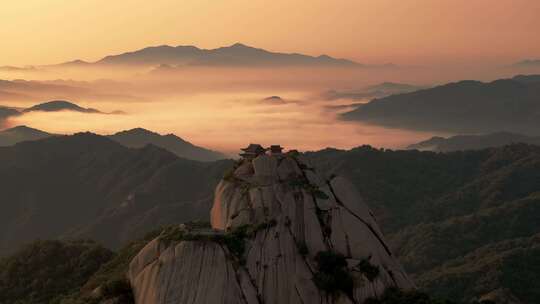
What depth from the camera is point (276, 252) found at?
49.7m

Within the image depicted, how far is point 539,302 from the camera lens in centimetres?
11456

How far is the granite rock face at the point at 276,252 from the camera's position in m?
47.1

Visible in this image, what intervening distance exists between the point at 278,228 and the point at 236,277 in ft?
17.5

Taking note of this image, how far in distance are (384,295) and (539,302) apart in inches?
2958

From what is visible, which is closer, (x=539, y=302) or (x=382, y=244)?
(x=382, y=244)

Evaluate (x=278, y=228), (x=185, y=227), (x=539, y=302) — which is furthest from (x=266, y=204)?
(x=539, y=302)

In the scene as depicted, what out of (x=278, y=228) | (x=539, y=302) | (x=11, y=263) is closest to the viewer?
(x=278, y=228)

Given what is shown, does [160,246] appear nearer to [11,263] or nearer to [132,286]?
[132,286]

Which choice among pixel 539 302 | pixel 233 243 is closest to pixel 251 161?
pixel 233 243

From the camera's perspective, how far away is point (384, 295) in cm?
4912

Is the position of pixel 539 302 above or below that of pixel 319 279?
below

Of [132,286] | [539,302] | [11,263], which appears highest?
[132,286]

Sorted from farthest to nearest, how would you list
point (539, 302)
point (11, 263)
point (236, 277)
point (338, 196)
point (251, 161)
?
point (539, 302)
point (11, 263)
point (251, 161)
point (338, 196)
point (236, 277)

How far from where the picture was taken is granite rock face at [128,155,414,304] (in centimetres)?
4709
